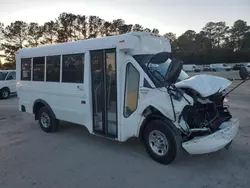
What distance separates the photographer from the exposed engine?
4.34 metres

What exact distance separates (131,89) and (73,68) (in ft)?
6.28

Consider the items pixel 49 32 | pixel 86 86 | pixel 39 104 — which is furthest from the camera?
pixel 49 32

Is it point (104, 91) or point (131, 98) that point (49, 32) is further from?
point (131, 98)

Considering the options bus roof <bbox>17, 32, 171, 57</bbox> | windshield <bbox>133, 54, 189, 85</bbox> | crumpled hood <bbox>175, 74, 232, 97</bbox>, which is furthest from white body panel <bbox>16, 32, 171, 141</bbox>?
crumpled hood <bbox>175, 74, 232, 97</bbox>

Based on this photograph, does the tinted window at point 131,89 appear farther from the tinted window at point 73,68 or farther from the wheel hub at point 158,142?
the tinted window at point 73,68

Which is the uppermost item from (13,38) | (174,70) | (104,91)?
(13,38)

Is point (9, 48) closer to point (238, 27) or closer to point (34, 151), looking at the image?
point (34, 151)

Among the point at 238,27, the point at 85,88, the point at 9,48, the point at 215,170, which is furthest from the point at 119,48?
the point at 238,27

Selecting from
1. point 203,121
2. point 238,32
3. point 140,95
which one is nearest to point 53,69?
point 140,95

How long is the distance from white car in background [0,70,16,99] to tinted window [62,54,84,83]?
11404 millimetres

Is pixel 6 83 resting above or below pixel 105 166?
above

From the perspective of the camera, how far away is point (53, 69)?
669 centimetres

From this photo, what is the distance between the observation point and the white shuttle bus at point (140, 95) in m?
4.29

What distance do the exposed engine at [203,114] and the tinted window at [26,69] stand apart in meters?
5.21
